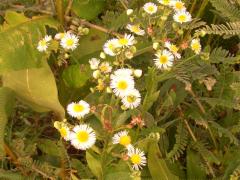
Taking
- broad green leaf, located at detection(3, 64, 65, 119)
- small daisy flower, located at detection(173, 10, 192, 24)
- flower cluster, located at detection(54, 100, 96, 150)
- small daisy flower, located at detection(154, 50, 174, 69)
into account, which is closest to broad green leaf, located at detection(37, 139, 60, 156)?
broad green leaf, located at detection(3, 64, 65, 119)

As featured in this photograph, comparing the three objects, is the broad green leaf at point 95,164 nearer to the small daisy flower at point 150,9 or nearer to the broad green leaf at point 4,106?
the broad green leaf at point 4,106

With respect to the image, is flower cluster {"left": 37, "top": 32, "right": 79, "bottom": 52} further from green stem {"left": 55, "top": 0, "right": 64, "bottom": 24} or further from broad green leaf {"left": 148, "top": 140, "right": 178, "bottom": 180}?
broad green leaf {"left": 148, "top": 140, "right": 178, "bottom": 180}

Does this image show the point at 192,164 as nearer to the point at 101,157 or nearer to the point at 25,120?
the point at 101,157

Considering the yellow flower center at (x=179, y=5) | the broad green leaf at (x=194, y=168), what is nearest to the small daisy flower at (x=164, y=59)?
the yellow flower center at (x=179, y=5)

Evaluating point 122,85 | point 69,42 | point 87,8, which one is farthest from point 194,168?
point 87,8

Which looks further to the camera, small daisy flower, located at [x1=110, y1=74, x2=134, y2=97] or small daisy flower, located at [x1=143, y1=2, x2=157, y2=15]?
small daisy flower, located at [x1=143, y1=2, x2=157, y2=15]

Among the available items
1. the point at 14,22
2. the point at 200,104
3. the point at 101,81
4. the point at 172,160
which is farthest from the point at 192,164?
the point at 14,22

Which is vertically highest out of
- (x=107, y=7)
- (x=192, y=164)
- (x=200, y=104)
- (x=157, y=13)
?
(x=107, y=7)
